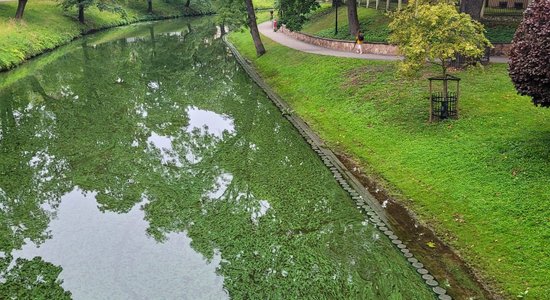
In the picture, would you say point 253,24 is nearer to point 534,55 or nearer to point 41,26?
point 41,26

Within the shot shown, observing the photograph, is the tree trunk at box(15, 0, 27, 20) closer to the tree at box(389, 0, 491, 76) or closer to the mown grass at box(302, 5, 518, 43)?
the mown grass at box(302, 5, 518, 43)

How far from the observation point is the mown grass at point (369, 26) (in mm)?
30619

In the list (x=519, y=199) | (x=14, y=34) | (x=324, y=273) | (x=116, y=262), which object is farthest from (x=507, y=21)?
(x=14, y=34)

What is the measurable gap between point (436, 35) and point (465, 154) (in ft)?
15.0

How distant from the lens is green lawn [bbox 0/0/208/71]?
40.7 m

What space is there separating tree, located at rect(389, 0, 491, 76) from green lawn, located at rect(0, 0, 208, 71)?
105ft

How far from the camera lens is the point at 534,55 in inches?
538

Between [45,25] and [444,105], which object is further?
[45,25]

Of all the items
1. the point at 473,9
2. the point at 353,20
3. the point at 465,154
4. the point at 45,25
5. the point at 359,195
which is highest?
the point at 473,9

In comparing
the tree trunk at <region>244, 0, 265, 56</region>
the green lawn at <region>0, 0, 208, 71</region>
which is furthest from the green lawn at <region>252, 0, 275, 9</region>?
the tree trunk at <region>244, 0, 265, 56</region>

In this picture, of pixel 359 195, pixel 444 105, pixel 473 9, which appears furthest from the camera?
pixel 473 9

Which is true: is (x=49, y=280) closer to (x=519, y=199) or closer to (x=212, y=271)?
(x=212, y=271)

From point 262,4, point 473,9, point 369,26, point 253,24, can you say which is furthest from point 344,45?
point 262,4

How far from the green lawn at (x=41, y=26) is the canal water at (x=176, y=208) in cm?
1429
